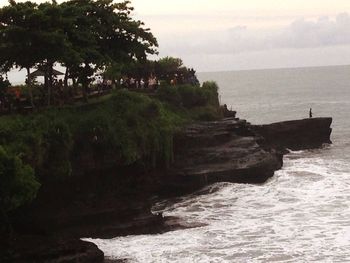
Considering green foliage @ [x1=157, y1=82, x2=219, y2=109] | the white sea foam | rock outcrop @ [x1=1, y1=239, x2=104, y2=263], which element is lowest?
the white sea foam

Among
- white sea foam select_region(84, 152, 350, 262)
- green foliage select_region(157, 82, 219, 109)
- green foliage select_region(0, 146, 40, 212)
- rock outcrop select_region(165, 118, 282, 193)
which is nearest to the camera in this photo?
green foliage select_region(0, 146, 40, 212)

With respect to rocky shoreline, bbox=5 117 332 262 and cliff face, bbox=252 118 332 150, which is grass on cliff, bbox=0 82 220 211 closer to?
rocky shoreline, bbox=5 117 332 262

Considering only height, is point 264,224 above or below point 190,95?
below

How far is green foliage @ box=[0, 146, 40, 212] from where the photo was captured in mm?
25078

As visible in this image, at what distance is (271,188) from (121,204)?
13115mm

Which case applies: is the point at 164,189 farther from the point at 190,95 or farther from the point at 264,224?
the point at 190,95

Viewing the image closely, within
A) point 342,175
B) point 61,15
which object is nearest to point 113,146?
point 61,15

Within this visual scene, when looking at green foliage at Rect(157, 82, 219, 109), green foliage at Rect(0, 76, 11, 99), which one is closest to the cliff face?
green foliage at Rect(157, 82, 219, 109)

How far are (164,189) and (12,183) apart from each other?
1569 cm

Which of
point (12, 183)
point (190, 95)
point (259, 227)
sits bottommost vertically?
point (259, 227)

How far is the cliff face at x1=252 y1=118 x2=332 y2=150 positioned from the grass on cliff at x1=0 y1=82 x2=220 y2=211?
17.3 m

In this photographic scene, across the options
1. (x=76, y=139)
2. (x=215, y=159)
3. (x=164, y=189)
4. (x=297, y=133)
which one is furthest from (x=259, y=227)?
(x=297, y=133)

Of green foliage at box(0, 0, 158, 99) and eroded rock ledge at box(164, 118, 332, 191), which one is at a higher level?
green foliage at box(0, 0, 158, 99)

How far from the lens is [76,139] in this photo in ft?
110
